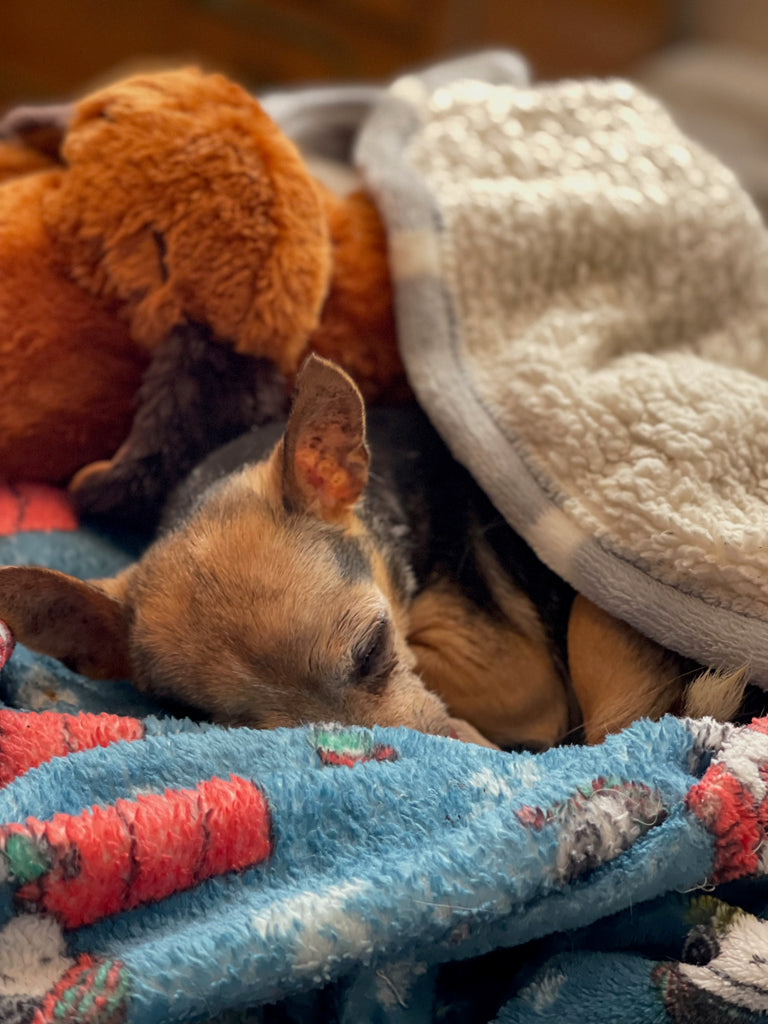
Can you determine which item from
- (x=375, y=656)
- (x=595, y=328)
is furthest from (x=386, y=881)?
(x=595, y=328)

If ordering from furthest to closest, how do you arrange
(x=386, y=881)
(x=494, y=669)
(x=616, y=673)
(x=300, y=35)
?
(x=300, y=35) < (x=494, y=669) < (x=616, y=673) < (x=386, y=881)

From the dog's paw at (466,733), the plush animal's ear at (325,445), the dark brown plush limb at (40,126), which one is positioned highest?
the dark brown plush limb at (40,126)

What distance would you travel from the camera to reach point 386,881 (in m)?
0.94

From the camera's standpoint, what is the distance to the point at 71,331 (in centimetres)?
164

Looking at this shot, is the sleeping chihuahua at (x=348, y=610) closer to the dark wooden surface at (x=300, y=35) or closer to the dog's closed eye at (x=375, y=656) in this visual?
the dog's closed eye at (x=375, y=656)

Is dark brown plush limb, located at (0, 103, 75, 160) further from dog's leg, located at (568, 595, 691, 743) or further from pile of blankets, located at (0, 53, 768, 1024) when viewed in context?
dog's leg, located at (568, 595, 691, 743)

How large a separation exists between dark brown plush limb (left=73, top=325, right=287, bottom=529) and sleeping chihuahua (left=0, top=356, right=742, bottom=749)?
6 centimetres

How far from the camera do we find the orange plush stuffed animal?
1.55m

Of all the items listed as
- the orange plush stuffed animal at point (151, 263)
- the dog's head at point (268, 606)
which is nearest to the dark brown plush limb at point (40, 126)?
the orange plush stuffed animal at point (151, 263)

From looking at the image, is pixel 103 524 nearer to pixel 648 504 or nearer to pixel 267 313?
pixel 267 313

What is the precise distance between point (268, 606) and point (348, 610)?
0.12 metres

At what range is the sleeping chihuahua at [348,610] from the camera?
50.9 inches

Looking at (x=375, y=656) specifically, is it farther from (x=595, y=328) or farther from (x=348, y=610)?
(x=595, y=328)

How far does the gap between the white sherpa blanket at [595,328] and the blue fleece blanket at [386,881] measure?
0.31 m
